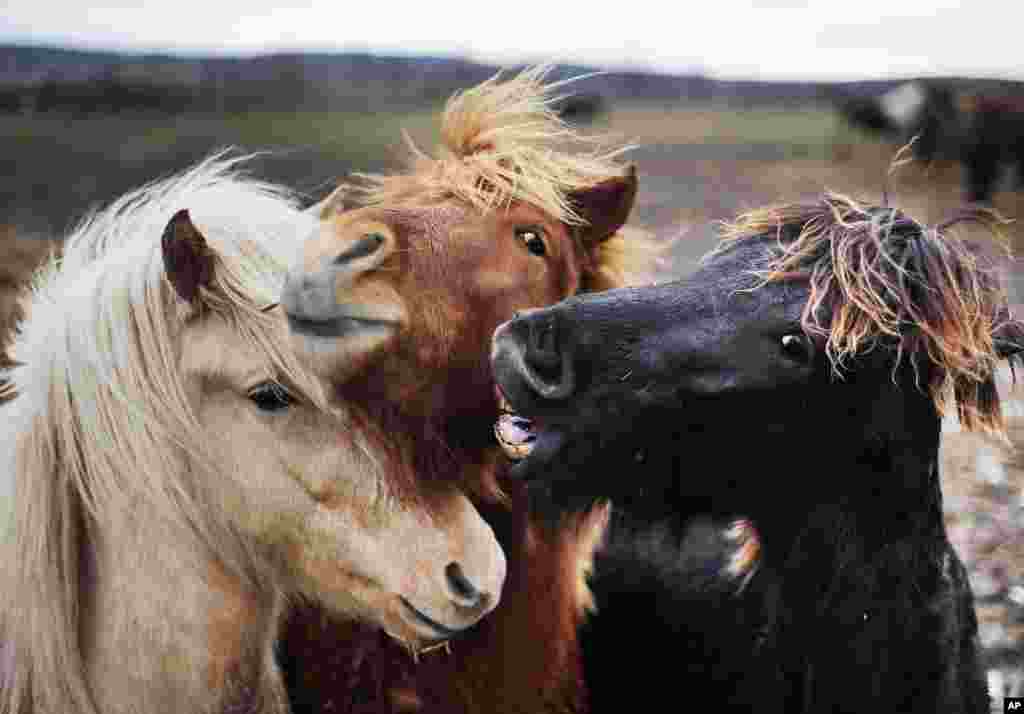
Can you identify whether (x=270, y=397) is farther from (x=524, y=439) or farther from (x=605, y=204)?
(x=605, y=204)

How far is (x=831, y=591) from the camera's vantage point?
1.71m

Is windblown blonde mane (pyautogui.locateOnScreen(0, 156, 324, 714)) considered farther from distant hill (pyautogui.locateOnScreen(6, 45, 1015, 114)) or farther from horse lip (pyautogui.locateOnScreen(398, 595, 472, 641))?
distant hill (pyautogui.locateOnScreen(6, 45, 1015, 114))

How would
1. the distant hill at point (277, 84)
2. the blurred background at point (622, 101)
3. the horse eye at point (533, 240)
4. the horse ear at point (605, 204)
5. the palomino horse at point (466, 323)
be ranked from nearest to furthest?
the palomino horse at point (466, 323) → the horse eye at point (533, 240) → the horse ear at point (605, 204) → the blurred background at point (622, 101) → the distant hill at point (277, 84)

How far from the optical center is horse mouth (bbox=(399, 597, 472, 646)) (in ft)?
5.48

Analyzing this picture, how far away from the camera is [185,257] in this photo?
1.64 metres

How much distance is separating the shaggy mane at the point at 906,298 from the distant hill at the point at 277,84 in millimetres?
1605

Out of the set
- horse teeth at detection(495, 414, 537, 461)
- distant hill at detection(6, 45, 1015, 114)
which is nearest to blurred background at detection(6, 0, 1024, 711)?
distant hill at detection(6, 45, 1015, 114)

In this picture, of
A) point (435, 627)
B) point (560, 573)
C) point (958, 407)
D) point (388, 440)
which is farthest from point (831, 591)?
point (388, 440)

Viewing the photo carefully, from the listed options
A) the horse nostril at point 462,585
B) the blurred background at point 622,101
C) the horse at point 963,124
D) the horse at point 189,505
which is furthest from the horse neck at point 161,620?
the horse at point 963,124

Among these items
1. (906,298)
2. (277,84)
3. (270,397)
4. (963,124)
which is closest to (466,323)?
(270,397)

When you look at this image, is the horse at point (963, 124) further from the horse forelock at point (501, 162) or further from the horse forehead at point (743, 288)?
the horse forehead at point (743, 288)

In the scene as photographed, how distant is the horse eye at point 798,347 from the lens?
1.58 m

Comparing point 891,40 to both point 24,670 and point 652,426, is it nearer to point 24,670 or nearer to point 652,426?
point 652,426

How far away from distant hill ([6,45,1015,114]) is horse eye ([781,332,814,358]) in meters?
1.82
